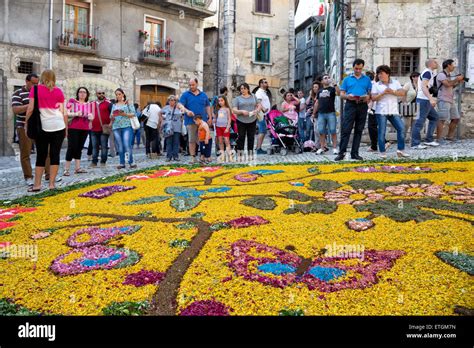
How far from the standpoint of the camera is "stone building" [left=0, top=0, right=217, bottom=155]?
18.2 metres

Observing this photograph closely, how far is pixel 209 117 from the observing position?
31.9ft

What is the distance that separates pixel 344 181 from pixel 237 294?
11.7ft

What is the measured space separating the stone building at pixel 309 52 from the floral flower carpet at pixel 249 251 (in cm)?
2691

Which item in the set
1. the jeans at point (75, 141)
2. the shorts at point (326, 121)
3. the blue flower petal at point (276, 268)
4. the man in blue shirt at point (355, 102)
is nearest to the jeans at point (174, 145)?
the jeans at point (75, 141)

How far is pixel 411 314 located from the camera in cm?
236

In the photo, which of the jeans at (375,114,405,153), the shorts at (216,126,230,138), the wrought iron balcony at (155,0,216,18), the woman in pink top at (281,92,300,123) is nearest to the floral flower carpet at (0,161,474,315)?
the jeans at (375,114,405,153)

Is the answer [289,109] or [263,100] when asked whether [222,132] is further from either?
[289,109]

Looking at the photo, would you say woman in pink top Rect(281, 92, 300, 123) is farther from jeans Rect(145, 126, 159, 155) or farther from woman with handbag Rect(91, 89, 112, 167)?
woman with handbag Rect(91, 89, 112, 167)

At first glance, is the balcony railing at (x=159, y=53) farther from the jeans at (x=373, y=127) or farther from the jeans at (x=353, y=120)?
the jeans at (x=353, y=120)

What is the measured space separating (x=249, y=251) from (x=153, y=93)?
21.1 meters

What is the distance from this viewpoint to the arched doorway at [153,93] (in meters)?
23.0

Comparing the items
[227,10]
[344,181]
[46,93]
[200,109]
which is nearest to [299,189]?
[344,181]

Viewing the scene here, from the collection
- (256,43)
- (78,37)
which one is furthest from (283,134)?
(256,43)

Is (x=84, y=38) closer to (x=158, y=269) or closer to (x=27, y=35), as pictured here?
(x=27, y=35)
